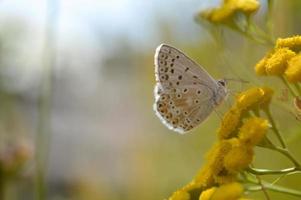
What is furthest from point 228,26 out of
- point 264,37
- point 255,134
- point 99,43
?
point 99,43

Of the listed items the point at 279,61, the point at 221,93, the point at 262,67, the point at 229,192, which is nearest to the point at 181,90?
the point at 221,93

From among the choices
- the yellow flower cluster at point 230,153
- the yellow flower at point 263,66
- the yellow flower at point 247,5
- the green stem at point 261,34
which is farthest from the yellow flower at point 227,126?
the yellow flower at point 247,5

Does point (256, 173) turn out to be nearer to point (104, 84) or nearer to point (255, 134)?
point (255, 134)

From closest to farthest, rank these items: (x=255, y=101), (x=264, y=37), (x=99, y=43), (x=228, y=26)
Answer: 1. (x=255, y=101)
2. (x=264, y=37)
3. (x=228, y=26)
4. (x=99, y=43)

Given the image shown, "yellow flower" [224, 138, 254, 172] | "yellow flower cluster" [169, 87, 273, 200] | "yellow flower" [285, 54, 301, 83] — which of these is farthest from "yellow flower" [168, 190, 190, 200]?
"yellow flower" [285, 54, 301, 83]

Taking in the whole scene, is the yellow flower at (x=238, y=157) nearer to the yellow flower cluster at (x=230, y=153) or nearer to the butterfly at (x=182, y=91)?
the yellow flower cluster at (x=230, y=153)

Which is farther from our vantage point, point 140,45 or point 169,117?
point 140,45
